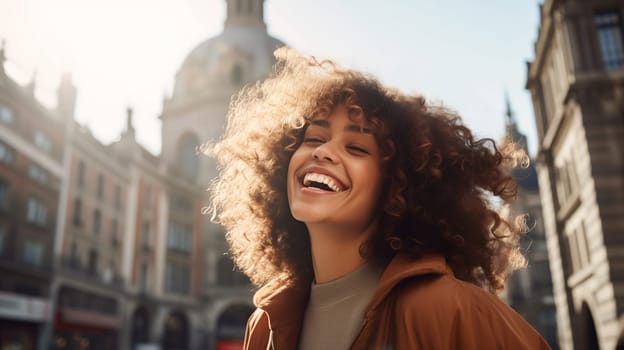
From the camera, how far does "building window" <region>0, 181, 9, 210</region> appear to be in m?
24.0

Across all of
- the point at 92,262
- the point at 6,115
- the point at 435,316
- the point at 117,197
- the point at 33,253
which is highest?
the point at 6,115

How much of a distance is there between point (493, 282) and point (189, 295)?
1570 inches

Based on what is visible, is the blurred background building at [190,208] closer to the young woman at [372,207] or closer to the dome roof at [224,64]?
the dome roof at [224,64]

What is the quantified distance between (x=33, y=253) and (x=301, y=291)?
2673 cm

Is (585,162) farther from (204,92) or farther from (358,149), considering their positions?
(204,92)

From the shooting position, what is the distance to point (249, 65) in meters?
48.8

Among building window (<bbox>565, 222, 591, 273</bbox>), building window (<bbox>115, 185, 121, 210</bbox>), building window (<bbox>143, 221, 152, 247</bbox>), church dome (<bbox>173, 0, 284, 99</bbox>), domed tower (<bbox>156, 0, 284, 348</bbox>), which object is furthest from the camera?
church dome (<bbox>173, 0, 284, 99</bbox>)

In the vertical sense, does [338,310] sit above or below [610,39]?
below

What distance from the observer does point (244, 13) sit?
5681 centimetres

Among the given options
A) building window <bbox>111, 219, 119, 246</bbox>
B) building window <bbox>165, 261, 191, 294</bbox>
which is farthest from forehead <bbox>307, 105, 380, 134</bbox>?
building window <bbox>165, 261, 191, 294</bbox>

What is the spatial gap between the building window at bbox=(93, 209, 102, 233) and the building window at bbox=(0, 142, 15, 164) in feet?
25.7

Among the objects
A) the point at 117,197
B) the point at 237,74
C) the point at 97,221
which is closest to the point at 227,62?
the point at 237,74

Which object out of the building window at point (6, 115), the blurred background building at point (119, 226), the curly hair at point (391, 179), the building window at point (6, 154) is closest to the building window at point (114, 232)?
the blurred background building at point (119, 226)

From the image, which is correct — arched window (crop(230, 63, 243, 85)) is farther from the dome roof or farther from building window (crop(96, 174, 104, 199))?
building window (crop(96, 174, 104, 199))
